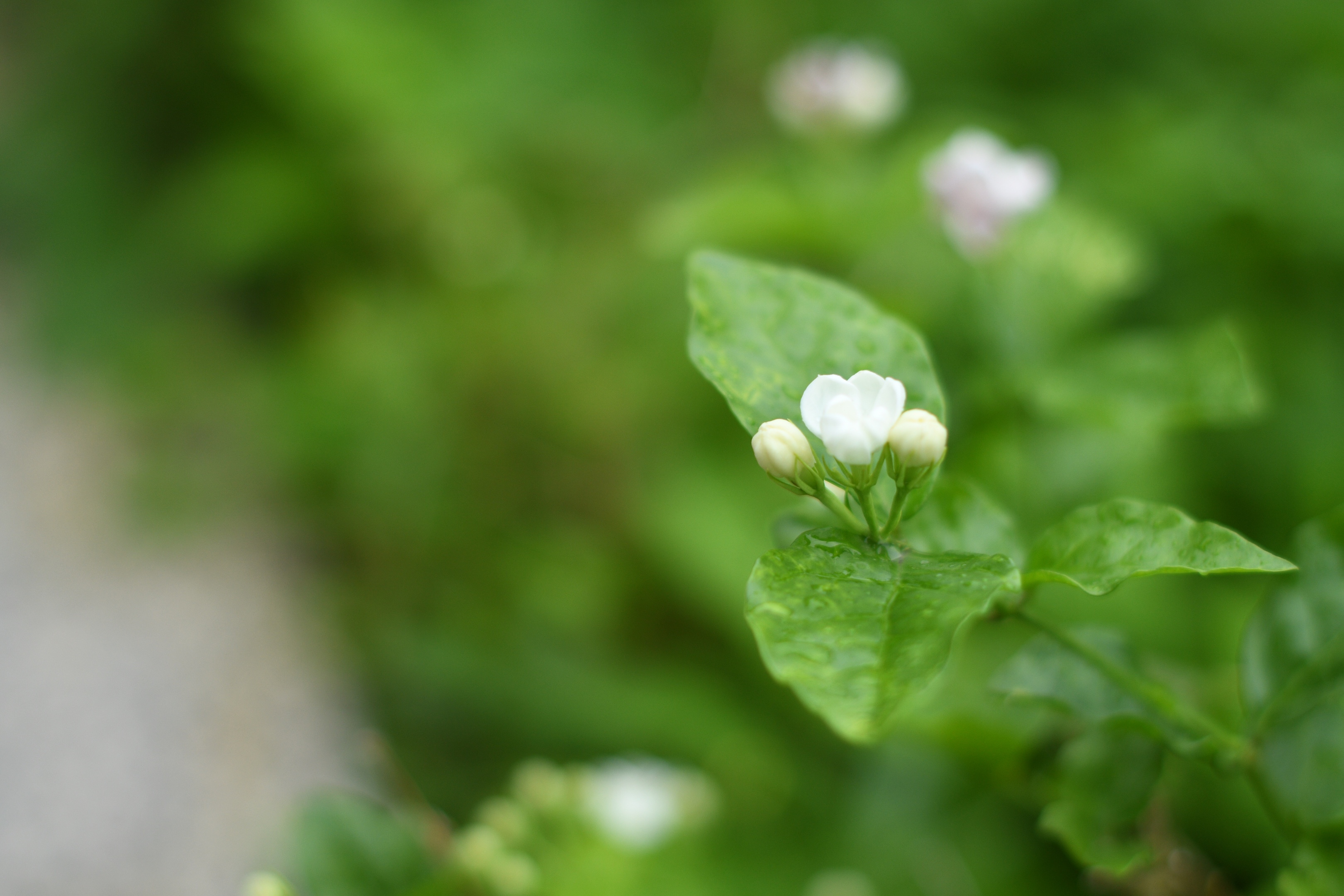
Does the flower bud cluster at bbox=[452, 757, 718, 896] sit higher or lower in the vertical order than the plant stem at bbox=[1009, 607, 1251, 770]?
higher

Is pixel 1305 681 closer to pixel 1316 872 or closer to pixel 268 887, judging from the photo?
pixel 1316 872

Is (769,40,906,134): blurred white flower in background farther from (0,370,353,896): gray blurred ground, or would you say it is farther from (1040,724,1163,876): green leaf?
(0,370,353,896): gray blurred ground

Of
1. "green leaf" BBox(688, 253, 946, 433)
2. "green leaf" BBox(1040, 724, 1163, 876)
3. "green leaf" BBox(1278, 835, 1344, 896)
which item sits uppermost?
"green leaf" BBox(688, 253, 946, 433)

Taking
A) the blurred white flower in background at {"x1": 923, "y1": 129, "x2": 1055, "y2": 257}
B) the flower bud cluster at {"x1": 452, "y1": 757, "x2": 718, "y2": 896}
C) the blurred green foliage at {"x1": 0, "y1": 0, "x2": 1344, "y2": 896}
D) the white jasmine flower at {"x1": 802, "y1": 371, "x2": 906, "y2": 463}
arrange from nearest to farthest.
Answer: the white jasmine flower at {"x1": 802, "y1": 371, "x2": 906, "y2": 463} < the flower bud cluster at {"x1": 452, "y1": 757, "x2": 718, "y2": 896} < the blurred white flower in background at {"x1": 923, "y1": 129, "x2": 1055, "y2": 257} < the blurred green foliage at {"x1": 0, "y1": 0, "x2": 1344, "y2": 896}

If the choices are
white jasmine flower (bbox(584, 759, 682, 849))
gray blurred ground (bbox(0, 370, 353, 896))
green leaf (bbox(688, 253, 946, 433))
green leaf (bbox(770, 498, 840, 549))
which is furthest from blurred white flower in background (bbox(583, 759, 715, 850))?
gray blurred ground (bbox(0, 370, 353, 896))

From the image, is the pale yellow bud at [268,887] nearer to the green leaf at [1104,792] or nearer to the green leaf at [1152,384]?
the green leaf at [1104,792]

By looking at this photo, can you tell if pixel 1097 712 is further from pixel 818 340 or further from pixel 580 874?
pixel 580 874
